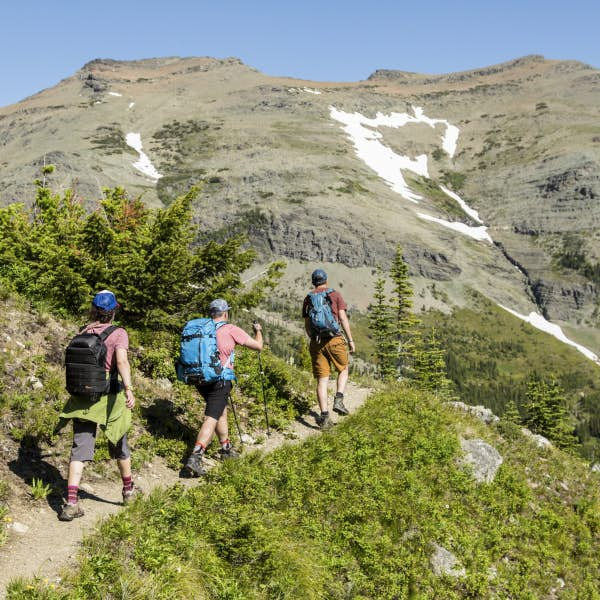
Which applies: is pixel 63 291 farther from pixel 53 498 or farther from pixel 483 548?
pixel 483 548

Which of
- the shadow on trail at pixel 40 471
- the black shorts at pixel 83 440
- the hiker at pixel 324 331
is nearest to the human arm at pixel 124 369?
the black shorts at pixel 83 440

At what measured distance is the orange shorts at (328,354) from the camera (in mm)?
11211

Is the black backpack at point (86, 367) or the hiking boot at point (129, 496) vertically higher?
the black backpack at point (86, 367)

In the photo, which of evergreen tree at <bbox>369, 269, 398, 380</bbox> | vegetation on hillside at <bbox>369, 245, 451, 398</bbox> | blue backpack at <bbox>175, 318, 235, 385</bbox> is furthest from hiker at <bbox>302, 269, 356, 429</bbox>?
evergreen tree at <bbox>369, 269, 398, 380</bbox>

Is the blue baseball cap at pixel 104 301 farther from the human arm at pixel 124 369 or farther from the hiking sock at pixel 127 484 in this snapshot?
the hiking sock at pixel 127 484

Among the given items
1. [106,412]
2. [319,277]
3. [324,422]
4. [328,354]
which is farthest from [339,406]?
[106,412]

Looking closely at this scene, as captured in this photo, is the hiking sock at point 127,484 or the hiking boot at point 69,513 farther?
the hiking sock at point 127,484

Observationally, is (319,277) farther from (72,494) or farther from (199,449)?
(72,494)

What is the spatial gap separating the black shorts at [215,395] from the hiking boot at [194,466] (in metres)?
0.66

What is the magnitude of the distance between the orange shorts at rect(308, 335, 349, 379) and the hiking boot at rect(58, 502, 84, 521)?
598 centimetres

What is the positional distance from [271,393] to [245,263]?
148 inches

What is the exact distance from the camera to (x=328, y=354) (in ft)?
37.1

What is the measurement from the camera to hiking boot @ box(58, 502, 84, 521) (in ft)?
20.2

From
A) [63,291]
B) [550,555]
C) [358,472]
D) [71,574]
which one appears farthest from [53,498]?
[550,555]
